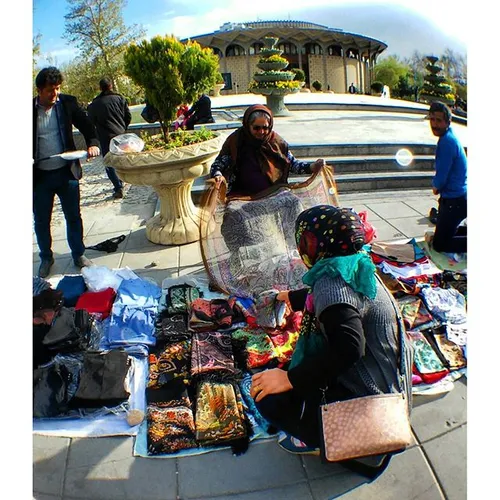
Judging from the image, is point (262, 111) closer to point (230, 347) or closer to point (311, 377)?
point (230, 347)

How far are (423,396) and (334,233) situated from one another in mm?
1331

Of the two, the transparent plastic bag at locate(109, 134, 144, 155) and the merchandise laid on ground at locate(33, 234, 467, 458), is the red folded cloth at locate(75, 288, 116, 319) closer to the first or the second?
the merchandise laid on ground at locate(33, 234, 467, 458)

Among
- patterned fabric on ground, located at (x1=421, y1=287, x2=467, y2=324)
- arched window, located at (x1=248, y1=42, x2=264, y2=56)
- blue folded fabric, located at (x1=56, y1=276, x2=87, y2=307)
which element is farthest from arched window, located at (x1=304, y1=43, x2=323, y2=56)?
blue folded fabric, located at (x1=56, y1=276, x2=87, y2=307)

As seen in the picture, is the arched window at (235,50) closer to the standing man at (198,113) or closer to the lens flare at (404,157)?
the standing man at (198,113)

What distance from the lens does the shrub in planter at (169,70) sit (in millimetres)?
4172

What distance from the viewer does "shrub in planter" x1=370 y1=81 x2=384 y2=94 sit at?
17.7 meters

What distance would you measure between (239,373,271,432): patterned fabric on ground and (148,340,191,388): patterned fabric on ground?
1.15ft

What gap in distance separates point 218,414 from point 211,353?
0.48 meters

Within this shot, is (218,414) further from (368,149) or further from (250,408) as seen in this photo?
(368,149)

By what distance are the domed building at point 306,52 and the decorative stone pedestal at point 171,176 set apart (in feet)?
29.8

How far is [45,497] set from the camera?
1979mm

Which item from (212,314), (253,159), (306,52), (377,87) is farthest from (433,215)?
(306,52)

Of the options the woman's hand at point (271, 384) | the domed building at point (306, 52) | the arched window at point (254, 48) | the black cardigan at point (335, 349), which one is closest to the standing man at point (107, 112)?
the woman's hand at point (271, 384)

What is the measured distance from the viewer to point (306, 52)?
22906 mm
